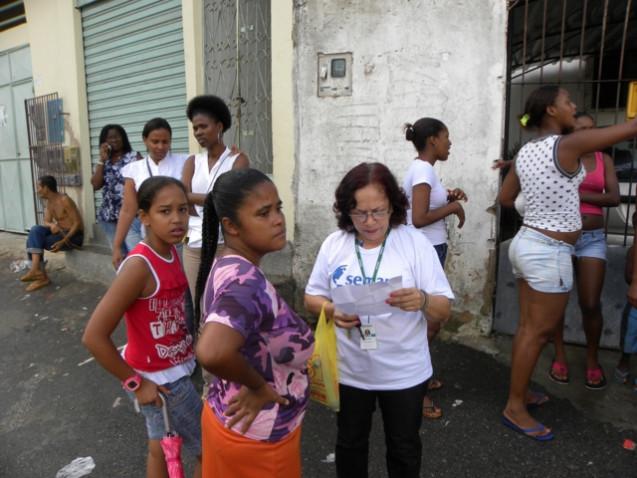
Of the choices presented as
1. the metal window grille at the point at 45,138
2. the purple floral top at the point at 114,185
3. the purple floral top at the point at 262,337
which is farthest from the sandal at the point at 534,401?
the metal window grille at the point at 45,138

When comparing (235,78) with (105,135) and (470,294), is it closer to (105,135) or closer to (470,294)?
(105,135)

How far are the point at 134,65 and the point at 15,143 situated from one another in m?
3.72

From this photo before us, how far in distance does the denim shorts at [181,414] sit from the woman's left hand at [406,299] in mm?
953

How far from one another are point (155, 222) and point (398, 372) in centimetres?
115

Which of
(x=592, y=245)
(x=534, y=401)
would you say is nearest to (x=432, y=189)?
(x=592, y=245)

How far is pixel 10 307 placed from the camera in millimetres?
5844

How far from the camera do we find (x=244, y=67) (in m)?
5.18

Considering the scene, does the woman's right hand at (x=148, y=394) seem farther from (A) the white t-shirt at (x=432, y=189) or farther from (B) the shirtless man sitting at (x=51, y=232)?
(B) the shirtless man sitting at (x=51, y=232)

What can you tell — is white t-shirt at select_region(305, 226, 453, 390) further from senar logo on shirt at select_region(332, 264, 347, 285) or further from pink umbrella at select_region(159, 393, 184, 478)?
pink umbrella at select_region(159, 393, 184, 478)

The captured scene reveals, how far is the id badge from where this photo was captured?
1.93 meters

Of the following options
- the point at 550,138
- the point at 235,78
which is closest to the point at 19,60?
the point at 235,78

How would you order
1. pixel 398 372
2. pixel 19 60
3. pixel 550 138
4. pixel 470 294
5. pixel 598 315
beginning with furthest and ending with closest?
pixel 19 60, pixel 470 294, pixel 598 315, pixel 550 138, pixel 398 372

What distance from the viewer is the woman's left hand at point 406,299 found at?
1773 mm

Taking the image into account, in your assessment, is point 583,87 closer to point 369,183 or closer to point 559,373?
point 559,373
